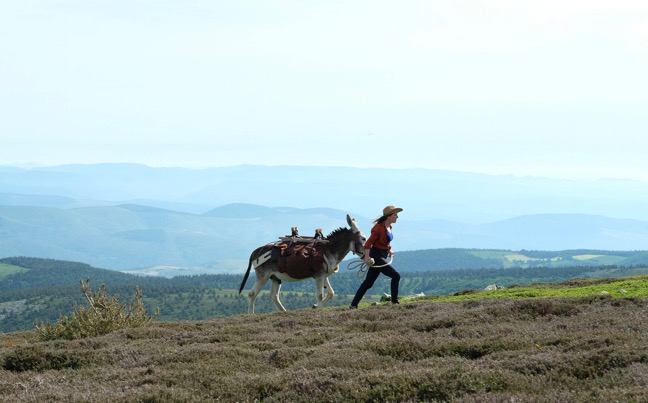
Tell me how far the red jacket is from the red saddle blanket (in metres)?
3.28

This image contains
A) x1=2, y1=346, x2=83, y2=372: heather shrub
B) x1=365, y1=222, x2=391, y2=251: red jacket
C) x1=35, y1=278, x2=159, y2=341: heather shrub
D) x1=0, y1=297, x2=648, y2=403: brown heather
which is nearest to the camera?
x1=0, y1=297, x2=648, y2=403: brown heather

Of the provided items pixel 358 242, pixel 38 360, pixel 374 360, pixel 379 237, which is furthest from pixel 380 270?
pixel 38 360

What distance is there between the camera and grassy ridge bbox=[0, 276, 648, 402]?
32.8ft

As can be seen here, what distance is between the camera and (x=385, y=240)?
22984mm

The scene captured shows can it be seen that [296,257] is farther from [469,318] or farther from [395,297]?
[469,318]

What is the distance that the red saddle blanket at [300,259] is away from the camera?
1012 inches

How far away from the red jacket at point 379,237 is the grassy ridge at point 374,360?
2919 mm

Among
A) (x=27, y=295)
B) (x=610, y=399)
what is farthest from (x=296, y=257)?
(x=27, y=295)

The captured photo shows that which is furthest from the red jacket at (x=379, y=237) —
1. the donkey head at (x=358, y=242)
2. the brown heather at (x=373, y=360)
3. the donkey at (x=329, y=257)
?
the brown heather at (x=373, y=360)

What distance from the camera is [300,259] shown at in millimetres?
26000

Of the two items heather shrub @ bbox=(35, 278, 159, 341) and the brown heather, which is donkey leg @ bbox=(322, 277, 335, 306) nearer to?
the brown heather

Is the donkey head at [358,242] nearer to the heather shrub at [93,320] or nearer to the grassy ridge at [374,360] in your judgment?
the grassy ridge at [374,360]

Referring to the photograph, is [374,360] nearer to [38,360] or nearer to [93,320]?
[38,360]

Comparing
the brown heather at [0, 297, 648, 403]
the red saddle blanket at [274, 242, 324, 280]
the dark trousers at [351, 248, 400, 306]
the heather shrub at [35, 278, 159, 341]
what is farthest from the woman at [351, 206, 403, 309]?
the heather shrub at [35, 278, 159, 341]
